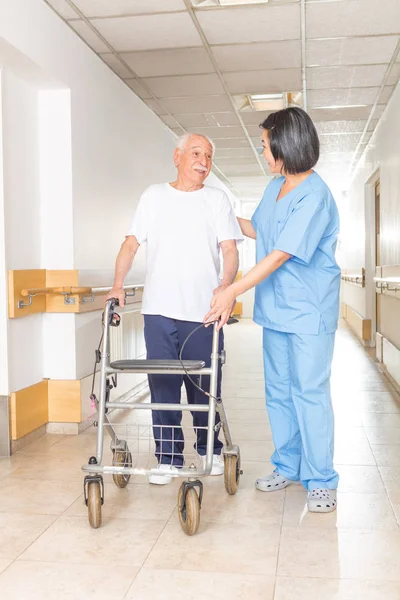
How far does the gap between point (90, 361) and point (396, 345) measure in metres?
2.66

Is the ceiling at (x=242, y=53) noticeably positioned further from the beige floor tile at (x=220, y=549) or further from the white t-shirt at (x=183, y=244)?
the beige floor tile at (x=220, y=549)

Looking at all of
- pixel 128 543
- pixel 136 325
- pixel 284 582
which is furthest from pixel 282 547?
pixel 136 325

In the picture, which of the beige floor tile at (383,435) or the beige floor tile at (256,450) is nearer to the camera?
the beige floor tile at (256,450)

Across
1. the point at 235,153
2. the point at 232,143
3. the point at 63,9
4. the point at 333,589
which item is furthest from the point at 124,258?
the point at 235,153

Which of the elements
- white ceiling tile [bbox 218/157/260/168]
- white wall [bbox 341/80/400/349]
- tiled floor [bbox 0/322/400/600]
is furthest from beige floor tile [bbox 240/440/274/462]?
white ceiling tile [bbox 218/157/260/168]

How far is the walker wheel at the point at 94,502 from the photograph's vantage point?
2.47 m

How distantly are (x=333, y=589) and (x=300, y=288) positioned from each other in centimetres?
114

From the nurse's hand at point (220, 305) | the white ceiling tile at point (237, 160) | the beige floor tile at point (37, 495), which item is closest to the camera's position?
the nurse's hand at point (220, 305)

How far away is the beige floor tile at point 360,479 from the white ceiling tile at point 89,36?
2.99 meters

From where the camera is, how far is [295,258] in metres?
2.73

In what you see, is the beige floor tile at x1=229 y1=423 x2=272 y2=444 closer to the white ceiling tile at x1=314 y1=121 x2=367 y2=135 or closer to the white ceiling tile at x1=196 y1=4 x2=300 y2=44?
the white ceiling tile at x1=196 y1=4 x2=300 y2=44

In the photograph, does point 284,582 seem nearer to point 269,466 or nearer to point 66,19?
point 269,466

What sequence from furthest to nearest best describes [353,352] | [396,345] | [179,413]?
[353,352]
[396,345]
[179,413]

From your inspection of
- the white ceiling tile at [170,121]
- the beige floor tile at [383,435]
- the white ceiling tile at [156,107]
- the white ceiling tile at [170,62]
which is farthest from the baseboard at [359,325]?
the beige floor tile at [383,435]
